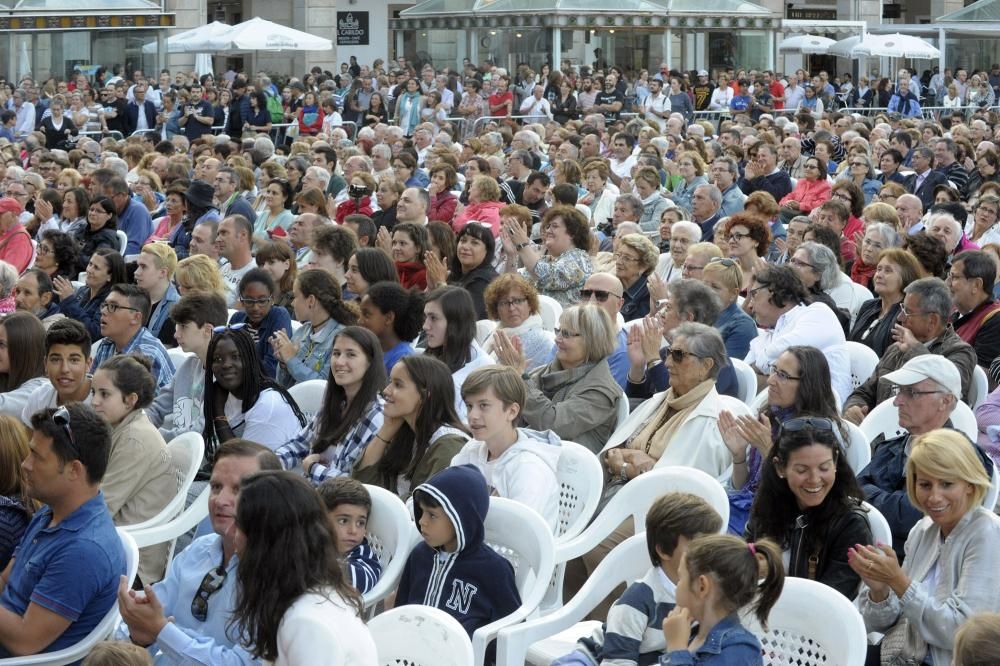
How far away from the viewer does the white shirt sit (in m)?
7.06

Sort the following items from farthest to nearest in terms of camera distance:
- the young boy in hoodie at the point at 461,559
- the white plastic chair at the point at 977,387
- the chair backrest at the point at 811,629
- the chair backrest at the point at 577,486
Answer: the white plastic chair at the point at 977,387 → the chair backrest at the point at 577,486 → the young boy in hoodie at the point at 461,559 → the chair backrest at the point at 811,629

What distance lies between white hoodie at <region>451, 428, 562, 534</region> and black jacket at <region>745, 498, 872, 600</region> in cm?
→ 108

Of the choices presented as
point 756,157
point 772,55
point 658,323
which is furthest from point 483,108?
point 658,323

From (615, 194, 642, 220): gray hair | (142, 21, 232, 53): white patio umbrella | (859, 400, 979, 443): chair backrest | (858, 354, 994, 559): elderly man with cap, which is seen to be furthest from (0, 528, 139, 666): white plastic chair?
(142, 21, 232, 53): white patio umbrella

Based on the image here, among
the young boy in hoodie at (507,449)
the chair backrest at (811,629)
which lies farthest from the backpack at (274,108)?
the chair backrest at (811,629)

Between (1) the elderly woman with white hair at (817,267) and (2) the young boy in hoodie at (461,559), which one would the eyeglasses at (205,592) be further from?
(1) the elderly woman with white hair at (817,267)

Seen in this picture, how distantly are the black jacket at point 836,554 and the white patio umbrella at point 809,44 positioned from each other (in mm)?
31270

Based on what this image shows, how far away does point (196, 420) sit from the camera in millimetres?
6652

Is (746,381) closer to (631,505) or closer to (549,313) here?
(631,505)

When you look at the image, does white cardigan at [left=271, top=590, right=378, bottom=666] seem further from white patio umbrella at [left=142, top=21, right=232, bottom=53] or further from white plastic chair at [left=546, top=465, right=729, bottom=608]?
white patio umbrella at [left=142, top=21, right=232, bottom=53]

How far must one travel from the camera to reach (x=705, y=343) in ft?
19.5

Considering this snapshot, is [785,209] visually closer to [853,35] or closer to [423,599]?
[423,599]

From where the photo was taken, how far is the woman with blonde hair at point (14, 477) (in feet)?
15.6

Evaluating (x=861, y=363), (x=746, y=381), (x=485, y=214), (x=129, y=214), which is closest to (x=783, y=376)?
A: (x=746, y=381)
